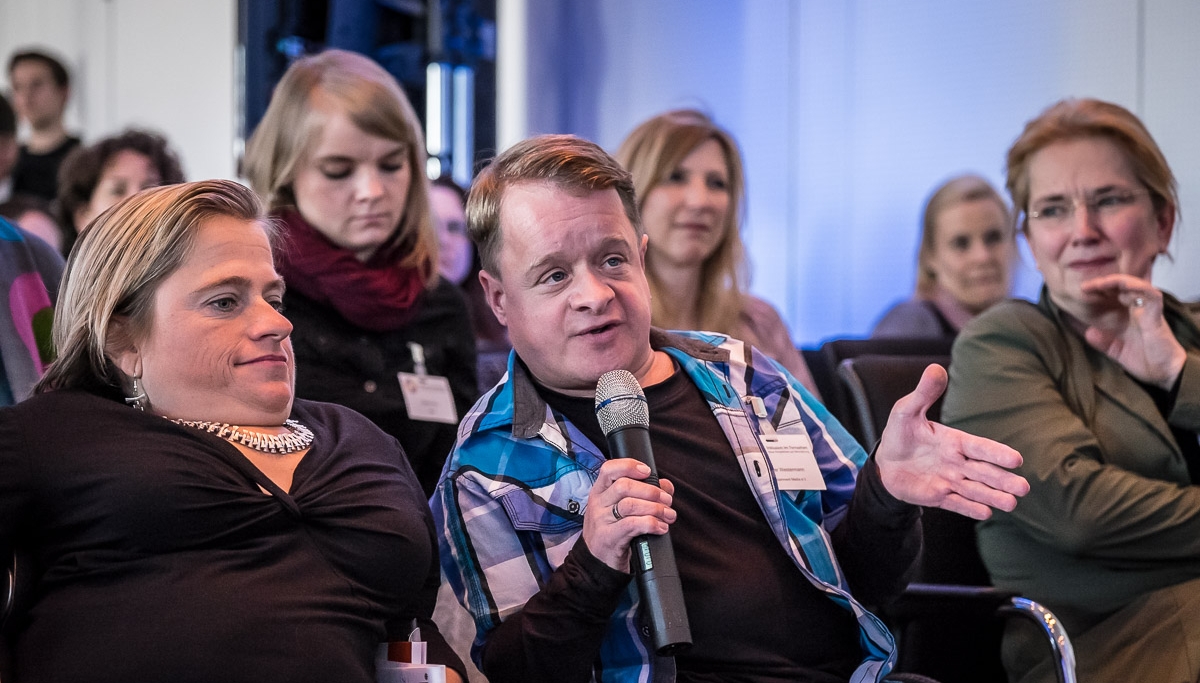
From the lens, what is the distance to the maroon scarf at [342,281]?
2555 mm

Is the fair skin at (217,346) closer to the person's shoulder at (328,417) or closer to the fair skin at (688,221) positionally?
the person's shoulder at (328,417)

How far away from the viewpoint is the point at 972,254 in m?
4.24

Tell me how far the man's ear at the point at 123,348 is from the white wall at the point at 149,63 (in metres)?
4.47

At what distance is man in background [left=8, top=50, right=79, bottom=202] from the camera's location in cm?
538

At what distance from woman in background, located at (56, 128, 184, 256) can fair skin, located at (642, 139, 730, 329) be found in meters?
1.49

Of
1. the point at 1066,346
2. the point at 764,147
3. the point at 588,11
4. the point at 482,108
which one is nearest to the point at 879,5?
the point at 764,147

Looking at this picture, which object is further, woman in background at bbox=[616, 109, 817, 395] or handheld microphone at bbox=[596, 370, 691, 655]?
woman in background at bbox=[616, 109, 817, 395]

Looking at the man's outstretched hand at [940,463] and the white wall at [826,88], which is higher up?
the white wall at [826,88]

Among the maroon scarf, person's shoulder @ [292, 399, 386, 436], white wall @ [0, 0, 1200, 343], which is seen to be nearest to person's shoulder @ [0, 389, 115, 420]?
person's shoulder @ [292, 399, 386, 436]

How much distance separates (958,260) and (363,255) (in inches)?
97.6

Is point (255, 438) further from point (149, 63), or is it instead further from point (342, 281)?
point (149, 63)

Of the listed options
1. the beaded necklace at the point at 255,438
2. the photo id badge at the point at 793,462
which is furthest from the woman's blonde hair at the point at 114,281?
the photo id badge at the point at 793,462

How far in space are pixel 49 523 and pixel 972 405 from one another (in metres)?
1.67

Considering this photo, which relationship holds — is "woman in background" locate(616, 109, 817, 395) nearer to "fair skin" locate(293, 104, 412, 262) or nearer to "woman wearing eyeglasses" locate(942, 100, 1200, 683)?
"fair skin" locate(293, 104, 412, 262)
